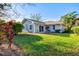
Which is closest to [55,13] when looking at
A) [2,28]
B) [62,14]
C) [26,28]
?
[62,14]

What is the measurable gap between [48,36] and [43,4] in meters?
0.57

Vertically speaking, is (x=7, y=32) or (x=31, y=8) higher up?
(x=31, y=8)

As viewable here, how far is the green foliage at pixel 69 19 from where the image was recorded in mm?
5829

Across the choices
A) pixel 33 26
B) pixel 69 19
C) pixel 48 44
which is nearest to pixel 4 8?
pixel 33 26

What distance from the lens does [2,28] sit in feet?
19.3

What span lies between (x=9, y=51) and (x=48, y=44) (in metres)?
0.69

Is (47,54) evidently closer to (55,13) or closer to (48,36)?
(48,36)

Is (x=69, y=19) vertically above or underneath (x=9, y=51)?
above

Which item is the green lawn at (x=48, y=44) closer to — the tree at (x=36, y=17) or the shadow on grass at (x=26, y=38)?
the shadow on grass at (x=26, y=38)

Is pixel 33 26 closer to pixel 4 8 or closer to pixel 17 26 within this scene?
pixel 17 26

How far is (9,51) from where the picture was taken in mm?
5844

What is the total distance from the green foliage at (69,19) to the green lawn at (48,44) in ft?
0.53

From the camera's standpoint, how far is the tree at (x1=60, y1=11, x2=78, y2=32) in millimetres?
5828

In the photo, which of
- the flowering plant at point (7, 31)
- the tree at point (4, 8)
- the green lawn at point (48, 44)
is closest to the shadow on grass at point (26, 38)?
the green lawn at point (48, 44)
